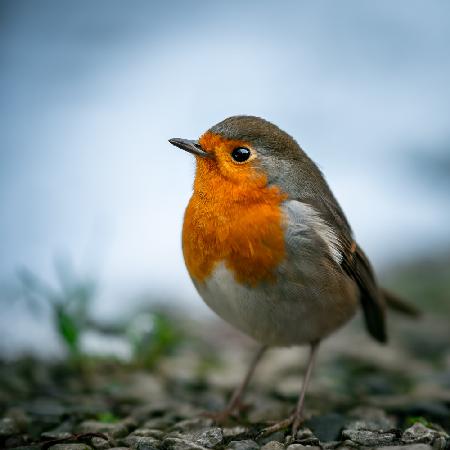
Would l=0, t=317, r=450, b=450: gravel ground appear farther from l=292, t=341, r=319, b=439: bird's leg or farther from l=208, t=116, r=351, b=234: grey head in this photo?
l=208, t=116, r=351, b=234: grey head

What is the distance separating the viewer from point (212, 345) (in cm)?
574

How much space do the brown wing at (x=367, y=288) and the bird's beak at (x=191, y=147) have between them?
92 centimetres

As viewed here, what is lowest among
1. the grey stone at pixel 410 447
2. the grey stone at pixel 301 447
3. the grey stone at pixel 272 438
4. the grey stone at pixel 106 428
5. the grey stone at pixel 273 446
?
the grey stone at pixel 272 438

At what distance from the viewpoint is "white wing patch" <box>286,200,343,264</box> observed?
3.47 meters

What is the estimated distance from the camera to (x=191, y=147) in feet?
12.0

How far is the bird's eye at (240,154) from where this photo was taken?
3612 mm

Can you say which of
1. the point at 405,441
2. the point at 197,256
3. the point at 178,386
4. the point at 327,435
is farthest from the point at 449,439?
the point at 178,386

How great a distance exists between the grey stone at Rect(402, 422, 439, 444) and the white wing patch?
3.04 ft

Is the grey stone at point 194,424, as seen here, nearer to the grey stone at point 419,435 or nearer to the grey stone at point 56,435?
the grey stone at point 56,435

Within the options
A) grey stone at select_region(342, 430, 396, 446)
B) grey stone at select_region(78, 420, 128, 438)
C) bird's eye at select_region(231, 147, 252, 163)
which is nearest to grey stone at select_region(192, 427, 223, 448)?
grey stone at select_region(78, 420, 128, 438)

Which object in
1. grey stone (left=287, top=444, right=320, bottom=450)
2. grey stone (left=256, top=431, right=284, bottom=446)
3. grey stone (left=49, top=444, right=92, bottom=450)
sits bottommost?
grey stone (left=256, top=431, right=284, bottom=446)

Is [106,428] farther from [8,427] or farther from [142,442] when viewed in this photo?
[8,427]

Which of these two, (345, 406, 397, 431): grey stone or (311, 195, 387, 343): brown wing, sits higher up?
(311, 195, 387, 343): brown wing

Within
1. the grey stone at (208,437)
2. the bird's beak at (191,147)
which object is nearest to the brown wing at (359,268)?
the bird's beak at (191,147)
